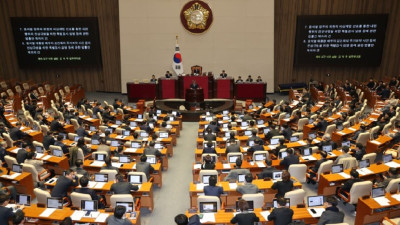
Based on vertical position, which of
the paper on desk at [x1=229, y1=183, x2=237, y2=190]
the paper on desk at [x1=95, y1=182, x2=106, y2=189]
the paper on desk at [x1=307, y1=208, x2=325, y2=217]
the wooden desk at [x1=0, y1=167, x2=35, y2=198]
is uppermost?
the paper on desk at [x1=307, y1=208, x2=325, y2=217]

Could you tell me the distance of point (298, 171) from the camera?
1033 cm

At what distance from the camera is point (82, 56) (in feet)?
86.3

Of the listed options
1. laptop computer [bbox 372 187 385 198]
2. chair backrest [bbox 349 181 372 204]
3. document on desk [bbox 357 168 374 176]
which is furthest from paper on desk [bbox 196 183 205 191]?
document on desk [bbox 357 168 374 176]

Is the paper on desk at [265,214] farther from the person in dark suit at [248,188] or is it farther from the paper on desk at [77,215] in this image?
the paper on desk at [77,215]

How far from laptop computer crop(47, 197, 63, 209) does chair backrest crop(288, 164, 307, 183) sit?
20.7ft

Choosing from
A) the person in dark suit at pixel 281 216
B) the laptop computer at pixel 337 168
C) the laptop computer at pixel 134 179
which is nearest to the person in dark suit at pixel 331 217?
the person in dark suit at pixel 281 216

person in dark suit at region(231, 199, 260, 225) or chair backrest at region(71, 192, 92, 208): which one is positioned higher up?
person in dark suit at region(231, 199, 260, 225)

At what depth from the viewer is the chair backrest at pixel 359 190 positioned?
875 centimetres

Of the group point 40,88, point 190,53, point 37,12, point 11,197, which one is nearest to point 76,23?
point 37,12

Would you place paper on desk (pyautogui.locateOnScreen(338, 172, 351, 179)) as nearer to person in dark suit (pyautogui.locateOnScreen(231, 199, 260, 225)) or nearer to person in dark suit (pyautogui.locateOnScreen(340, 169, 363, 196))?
person in dark suit (pyautogui.locateOnScreen(340, 169, 363, 196))

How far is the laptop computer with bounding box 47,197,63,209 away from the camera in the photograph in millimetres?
8164

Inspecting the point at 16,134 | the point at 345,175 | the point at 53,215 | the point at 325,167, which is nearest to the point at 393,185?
the point at 345,175

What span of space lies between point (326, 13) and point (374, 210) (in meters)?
20.3

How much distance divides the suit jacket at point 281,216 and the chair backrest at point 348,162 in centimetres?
384
